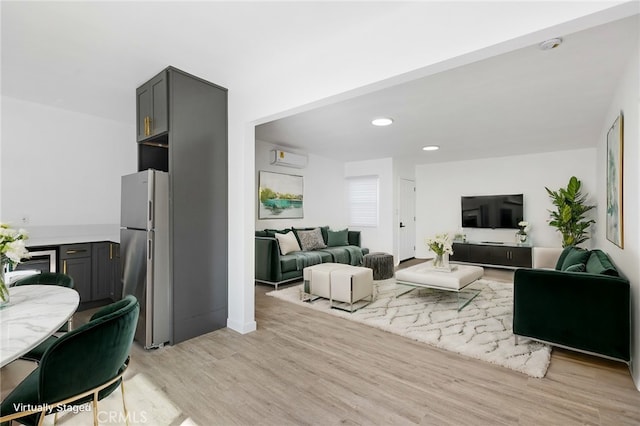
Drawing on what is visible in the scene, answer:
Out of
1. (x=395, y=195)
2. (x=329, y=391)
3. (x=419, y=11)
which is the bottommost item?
(x=329, y=391)

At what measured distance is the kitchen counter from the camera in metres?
3.55

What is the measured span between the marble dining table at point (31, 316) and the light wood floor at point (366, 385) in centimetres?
93

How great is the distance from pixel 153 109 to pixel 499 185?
671 cm

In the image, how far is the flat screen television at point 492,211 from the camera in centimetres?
647

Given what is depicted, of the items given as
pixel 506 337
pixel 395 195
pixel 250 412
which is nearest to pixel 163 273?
pixel 250 412

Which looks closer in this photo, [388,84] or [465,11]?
[465,11]

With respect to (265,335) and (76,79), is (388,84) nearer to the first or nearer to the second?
(265,335)

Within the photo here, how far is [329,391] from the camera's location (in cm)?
207

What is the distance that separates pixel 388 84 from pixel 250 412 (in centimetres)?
226

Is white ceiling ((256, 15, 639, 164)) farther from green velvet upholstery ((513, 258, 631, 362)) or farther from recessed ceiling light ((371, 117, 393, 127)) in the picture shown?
green velvet upholstery ((513, 258, 631, 362))

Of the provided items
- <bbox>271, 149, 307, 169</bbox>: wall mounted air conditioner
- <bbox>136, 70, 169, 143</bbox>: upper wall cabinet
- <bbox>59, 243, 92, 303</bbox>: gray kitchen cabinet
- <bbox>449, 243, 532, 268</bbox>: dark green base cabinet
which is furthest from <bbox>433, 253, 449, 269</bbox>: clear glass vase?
<bbox>59, 243, 92, 303</bbox>: gray kitchen cabinet

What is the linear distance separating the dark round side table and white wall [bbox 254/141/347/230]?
172 centimetres

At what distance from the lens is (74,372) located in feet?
3.81

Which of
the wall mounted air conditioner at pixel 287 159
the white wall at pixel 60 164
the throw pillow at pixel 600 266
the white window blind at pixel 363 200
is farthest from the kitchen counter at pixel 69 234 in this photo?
the throw pillow at pixel 600 266
